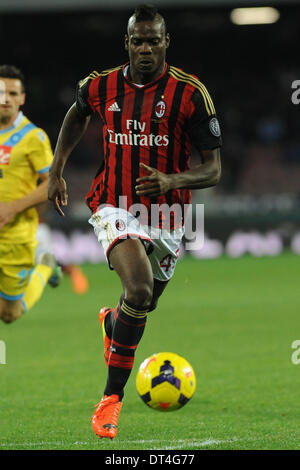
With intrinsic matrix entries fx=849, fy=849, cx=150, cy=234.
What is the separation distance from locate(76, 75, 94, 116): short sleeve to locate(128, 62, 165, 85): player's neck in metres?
0.26

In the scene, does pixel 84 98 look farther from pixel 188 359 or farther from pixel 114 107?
pixel 188 359

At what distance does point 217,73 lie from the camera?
2688 cm

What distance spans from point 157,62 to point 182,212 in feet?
2.71

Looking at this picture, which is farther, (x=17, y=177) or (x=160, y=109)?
(x=17, y=177)

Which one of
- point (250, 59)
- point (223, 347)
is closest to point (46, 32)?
point (250, 59)

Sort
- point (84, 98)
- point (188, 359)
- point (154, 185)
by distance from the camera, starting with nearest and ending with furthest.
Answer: point (154, 185) < point (84, 98) < point (188, 359)

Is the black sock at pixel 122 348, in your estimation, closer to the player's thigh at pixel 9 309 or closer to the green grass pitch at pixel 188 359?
the green grass pitch at pixel 188 359

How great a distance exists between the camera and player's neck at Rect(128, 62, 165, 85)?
4.47m

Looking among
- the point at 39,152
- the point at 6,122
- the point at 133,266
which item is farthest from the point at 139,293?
the point at 6,122

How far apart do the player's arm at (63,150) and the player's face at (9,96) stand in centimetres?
188

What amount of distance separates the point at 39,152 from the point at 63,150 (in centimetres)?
176

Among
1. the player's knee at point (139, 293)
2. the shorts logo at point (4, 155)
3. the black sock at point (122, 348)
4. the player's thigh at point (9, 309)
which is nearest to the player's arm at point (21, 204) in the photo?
the shorts logo at point (4, 155)

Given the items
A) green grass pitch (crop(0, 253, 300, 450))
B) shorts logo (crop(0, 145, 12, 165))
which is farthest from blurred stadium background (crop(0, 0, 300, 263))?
shorts logo (crop(0, 145, 12, 165))

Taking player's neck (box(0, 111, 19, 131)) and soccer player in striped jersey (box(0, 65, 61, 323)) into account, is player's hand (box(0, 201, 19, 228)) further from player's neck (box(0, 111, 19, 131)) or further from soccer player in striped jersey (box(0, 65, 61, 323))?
player's neck (box(0, 111, 19, 131))
